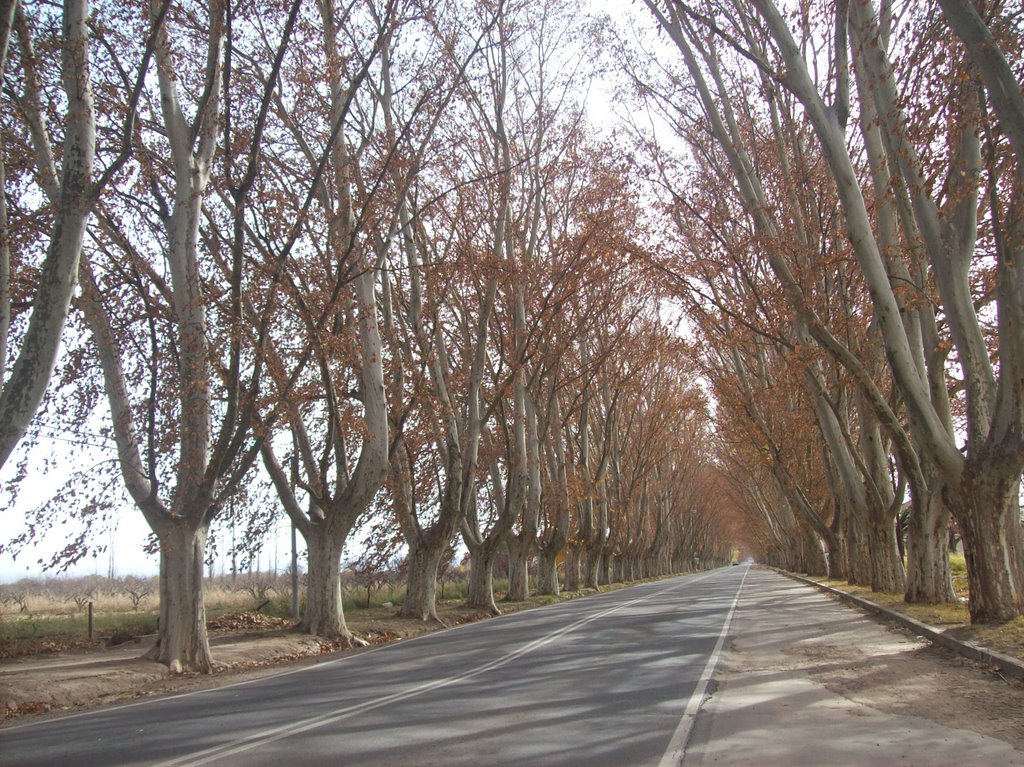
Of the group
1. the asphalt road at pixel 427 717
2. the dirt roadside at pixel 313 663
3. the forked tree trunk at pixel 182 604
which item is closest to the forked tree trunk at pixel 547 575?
the dirt roadside at pixel 313 663

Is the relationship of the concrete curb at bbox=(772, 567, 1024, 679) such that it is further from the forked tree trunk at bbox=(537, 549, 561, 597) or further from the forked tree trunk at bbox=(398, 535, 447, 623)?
the forked tree trunk at bbox=(537, 549, 561, 597)

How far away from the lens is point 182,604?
42.3 feet

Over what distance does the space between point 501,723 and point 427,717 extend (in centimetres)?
80

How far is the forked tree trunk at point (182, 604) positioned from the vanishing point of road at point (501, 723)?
1751 mm

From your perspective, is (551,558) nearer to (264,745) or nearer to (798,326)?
(798,326)

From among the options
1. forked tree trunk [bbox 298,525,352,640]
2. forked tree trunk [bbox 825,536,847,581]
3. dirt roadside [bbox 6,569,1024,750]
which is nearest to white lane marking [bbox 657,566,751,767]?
dirt roadside [bbox 6,569,1024,750]

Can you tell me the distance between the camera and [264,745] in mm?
6605

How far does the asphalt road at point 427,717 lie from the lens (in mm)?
6203

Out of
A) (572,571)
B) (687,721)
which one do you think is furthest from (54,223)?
(572,571)

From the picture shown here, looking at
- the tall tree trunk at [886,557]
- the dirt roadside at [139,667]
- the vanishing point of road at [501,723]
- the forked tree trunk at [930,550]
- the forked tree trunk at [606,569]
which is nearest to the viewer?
the vanishing point of road at [501,723]

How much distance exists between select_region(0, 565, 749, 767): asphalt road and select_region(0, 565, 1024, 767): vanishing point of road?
0.06ft

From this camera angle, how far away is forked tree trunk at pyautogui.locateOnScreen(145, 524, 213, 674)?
42.1 ft

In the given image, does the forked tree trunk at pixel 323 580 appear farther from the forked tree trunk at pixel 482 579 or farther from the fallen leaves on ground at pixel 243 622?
the forked tree trunk at pixel 482 579

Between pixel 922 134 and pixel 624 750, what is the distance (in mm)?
9213
